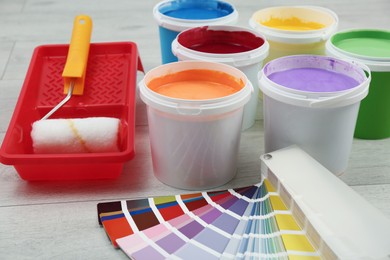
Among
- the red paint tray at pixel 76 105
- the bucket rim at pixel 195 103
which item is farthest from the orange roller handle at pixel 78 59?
the bucket rim at pixel 195 103

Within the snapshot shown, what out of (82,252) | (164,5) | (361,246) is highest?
(164,5)

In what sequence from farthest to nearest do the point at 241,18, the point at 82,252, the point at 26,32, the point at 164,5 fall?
the point at 241,18, the point at 26,32, the point at 164,5, the point at 82,252

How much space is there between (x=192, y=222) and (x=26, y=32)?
1.09 metres

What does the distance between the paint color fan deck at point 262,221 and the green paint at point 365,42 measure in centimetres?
32

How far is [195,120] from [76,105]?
0.36 meters

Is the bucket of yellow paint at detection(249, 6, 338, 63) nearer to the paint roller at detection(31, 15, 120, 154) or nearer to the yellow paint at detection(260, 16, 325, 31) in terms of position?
the yellow paint at detection(260, 16, 325, 31)

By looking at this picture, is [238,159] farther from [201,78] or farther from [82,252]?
[82,252]

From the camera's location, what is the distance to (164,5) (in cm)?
124

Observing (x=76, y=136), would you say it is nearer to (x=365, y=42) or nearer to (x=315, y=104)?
(x=315, y=104)

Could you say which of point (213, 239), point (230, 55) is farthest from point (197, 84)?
point (213, 239)

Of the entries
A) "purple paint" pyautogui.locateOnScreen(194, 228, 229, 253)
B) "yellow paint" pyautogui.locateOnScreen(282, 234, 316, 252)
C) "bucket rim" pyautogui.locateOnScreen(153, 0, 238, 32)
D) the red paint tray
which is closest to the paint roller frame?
the red paint tray

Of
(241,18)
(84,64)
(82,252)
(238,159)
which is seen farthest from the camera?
(241,18)

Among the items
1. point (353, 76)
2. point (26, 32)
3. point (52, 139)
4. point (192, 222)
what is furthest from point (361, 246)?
point (26, 32)

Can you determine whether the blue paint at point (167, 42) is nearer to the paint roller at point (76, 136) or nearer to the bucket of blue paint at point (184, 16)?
the bucket of blue paint at point (184, 16)
